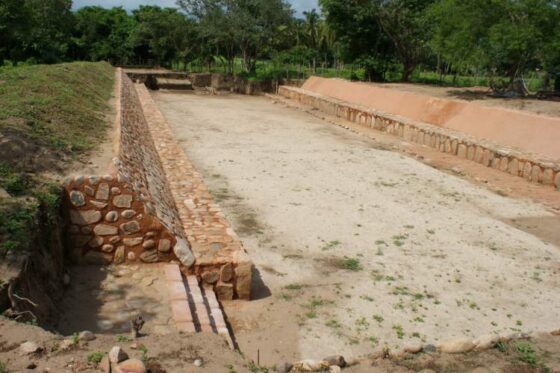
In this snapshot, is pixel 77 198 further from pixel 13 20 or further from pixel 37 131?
pixel 13 20

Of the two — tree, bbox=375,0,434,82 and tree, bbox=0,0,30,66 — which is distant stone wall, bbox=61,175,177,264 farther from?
tree, bbox=375,0,434,82

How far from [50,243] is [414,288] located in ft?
13.9

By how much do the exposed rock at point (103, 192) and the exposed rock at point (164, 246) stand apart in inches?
32.6

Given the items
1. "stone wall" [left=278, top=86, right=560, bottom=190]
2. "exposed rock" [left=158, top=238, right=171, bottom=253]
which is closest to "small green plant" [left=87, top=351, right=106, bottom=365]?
"exposed rock" [left=158, top=238, right=171, bottom=253]

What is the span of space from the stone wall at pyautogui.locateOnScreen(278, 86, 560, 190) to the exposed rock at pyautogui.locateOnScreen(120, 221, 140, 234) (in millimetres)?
9319

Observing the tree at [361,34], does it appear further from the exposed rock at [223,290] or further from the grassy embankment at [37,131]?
the exposed rock at [223,290]

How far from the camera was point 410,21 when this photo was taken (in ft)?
88.4

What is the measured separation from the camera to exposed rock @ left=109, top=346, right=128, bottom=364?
3.18 metres

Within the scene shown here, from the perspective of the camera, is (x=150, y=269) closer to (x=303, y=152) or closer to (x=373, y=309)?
(x=373, y=309)

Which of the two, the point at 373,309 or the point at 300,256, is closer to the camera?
the point at 373,309

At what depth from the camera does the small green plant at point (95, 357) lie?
3.19 metres

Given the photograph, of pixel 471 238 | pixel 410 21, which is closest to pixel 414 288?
pixel 471 238

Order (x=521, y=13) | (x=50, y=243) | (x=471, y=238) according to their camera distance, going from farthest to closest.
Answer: (x=521, y=13)
(x=471, y=238)
(x=50, y=243)

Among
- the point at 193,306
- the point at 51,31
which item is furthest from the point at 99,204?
the point at 51,31
